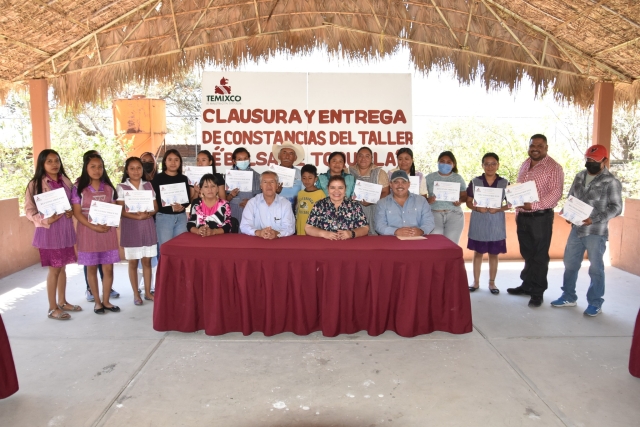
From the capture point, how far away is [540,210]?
508 centimetres

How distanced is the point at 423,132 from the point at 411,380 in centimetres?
1553

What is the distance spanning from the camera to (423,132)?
1784 centimetres

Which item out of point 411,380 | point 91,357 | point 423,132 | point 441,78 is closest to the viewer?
point 411,380

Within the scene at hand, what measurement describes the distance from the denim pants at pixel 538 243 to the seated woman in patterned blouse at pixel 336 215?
6.50ft

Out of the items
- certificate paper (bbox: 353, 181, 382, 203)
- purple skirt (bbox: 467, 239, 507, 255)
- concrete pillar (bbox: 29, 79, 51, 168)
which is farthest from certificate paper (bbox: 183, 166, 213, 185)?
purple skirt (bbox: 467, 239, 507, 255)

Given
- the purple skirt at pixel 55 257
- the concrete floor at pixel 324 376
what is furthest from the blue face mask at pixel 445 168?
the purple skirt at pixel 55 257

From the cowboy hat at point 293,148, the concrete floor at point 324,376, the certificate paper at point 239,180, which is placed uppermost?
the cowboy hat at point 293,148

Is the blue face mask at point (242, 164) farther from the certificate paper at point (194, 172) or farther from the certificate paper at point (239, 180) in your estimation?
the certificate paper at point (194, 172)

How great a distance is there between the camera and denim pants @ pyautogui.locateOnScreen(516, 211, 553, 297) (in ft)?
16.7

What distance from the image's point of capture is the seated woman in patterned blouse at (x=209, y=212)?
462 cm

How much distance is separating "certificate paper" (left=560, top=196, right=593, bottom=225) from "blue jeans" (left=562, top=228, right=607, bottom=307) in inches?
10.3

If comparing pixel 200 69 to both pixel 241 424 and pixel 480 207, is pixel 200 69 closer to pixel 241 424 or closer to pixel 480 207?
pixel 480 207

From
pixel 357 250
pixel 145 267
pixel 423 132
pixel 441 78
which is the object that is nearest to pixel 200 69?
pixel 145 267

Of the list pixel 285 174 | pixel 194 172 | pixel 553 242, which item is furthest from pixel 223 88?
pixel 553 242
